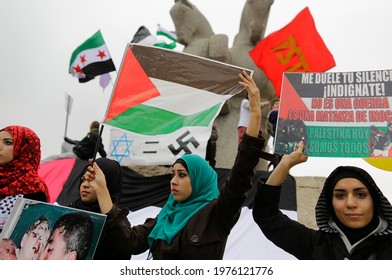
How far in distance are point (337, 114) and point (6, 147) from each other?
2.10 metres

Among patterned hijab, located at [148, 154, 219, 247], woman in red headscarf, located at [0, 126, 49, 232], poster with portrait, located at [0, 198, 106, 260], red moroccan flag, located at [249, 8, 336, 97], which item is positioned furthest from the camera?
red moroccan flag, located at [249, 8, 336, 97]

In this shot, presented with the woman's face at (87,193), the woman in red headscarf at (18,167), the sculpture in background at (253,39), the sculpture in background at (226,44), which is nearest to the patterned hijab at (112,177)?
the woman's face at (87,193)

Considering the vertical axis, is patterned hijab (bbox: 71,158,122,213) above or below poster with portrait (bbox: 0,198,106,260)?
above

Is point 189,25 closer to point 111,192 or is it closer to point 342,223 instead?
point 111,192

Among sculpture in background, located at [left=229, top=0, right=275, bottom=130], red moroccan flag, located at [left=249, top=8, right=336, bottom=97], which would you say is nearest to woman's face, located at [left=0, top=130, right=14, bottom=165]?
red moroccan flag, located at [left=249, top=8, right=336, bottom=97]

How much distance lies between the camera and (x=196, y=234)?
223cm

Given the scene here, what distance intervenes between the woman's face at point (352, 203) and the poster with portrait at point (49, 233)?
1.12m

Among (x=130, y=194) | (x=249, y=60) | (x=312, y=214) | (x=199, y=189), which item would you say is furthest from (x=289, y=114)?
(x=249, y=60)

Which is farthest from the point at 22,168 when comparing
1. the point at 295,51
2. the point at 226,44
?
the point at 226,44

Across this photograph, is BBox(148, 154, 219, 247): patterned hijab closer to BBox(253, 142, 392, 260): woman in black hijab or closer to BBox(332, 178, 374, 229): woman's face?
BBox(253, 142, 392, 260): woman in black hijab

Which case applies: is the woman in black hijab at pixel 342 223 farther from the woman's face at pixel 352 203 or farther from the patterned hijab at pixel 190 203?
the patterned hijab at pixel 190 203

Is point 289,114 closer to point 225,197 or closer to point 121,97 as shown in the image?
point 225,197

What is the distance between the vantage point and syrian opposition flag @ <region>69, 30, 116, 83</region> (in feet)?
28.4

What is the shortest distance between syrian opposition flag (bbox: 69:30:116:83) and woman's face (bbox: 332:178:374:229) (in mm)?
7197
